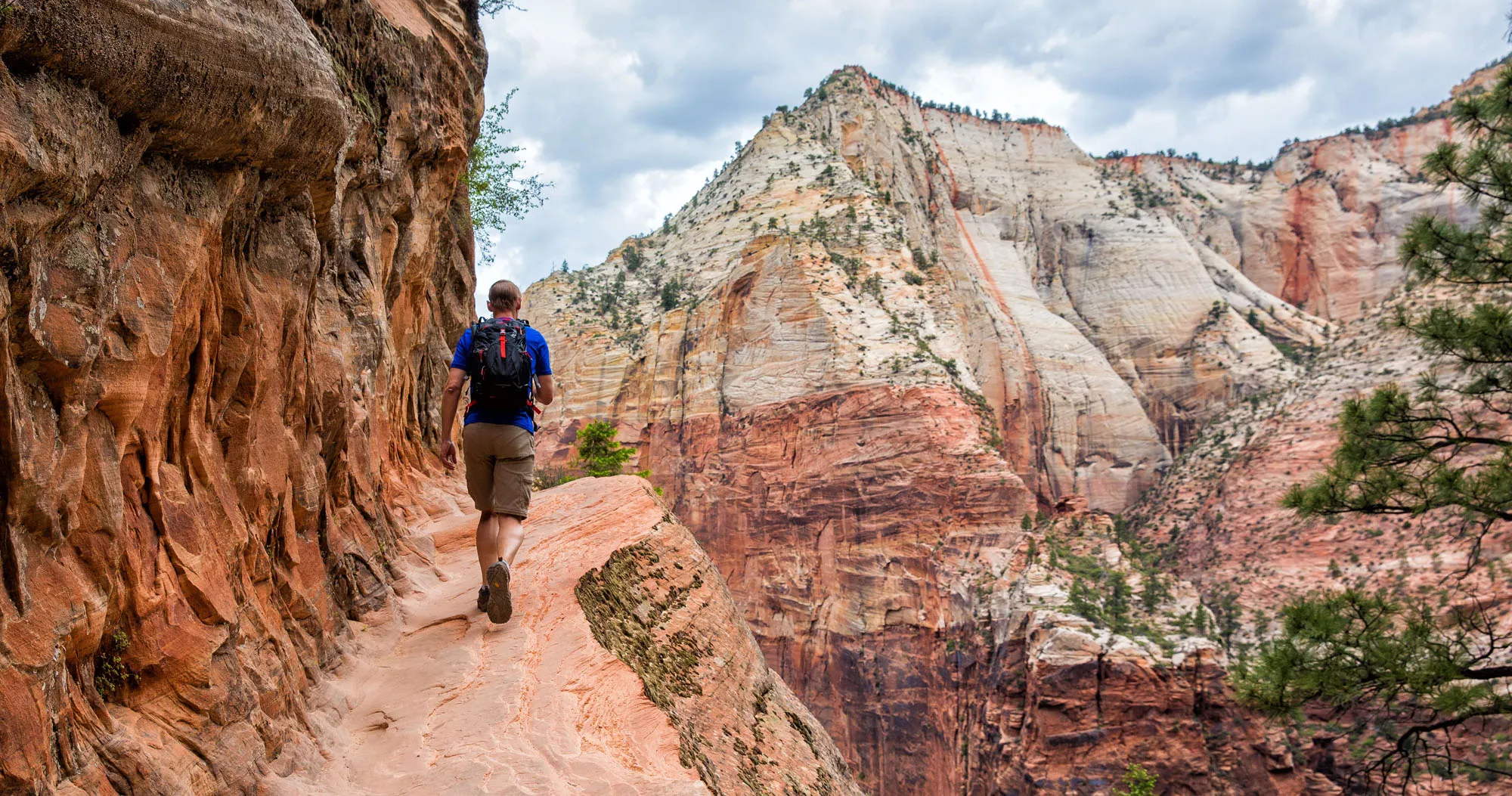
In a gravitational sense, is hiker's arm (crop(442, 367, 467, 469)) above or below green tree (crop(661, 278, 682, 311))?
below

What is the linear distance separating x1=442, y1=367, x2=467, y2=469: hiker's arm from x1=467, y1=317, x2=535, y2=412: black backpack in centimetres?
13

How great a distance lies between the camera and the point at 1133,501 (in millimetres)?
66250

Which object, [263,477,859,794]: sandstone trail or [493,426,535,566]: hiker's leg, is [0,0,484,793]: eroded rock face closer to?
[263,477,859,794]: sandstone trail

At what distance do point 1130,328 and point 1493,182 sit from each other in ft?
224

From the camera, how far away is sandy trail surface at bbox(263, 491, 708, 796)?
17.9ft

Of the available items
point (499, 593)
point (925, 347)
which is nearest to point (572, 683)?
point (499, 593)

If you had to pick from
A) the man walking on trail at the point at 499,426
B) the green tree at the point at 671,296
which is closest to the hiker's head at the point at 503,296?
the man walking on trail at the point at 499,426

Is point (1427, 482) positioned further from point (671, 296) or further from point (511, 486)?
point (671, 296)

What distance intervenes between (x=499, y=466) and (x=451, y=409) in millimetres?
635

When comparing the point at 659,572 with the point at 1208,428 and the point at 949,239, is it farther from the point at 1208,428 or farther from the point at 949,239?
the point at 949,239

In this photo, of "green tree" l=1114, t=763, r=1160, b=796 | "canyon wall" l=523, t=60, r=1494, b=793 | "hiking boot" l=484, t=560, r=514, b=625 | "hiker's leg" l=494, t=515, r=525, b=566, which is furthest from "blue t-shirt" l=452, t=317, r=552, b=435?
"canyon wall" l=523, t=60, r=1494, b=793

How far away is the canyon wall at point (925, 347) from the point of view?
4547cm

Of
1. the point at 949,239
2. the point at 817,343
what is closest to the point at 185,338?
the point at 817,343

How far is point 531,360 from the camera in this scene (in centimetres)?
710
